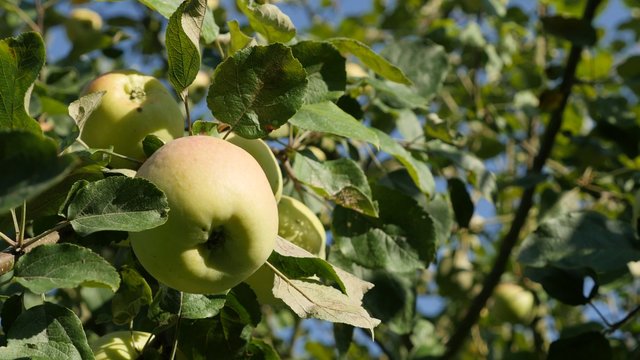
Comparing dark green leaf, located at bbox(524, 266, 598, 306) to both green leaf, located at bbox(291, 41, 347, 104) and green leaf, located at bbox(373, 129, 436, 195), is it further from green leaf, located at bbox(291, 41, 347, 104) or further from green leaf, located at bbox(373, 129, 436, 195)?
green leaf, located at bbox(291, 41, 347, 104)

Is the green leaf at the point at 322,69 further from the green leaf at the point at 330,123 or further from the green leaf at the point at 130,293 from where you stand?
the green leaf at the point at 130,293

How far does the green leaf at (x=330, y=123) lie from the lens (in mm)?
1276

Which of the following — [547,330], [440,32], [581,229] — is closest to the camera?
[581,229]

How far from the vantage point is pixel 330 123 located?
129cm

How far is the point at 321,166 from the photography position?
57.8 inches

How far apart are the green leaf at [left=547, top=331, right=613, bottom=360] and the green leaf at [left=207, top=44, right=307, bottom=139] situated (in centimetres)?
97

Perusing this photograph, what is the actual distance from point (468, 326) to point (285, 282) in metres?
1.37

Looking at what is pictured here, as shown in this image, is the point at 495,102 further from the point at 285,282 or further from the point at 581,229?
the point at 285,282

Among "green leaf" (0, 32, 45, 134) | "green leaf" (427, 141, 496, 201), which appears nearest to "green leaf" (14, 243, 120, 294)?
"green leaf" (0, 32, 45, 134)

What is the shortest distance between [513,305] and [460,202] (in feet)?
4.71

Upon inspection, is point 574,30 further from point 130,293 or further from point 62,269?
point 62,269

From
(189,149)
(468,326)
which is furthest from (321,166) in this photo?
(468,326)

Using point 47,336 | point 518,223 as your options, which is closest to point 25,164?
point 47,336

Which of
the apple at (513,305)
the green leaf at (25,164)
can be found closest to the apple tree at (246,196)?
the green leaf at (25,164)
